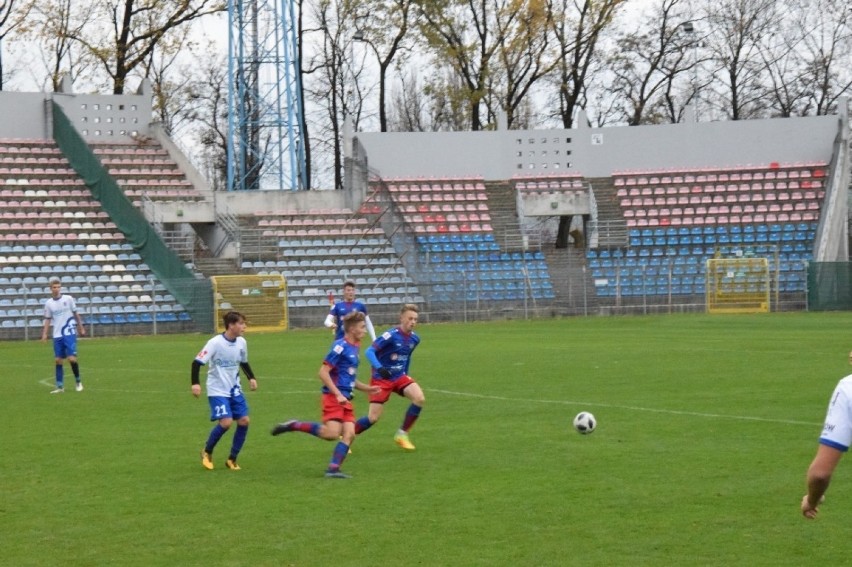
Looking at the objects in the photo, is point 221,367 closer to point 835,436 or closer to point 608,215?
point 835,436

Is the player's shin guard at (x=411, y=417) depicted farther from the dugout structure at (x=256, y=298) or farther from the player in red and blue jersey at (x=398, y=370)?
the dugout structure at (x=256, y=298)

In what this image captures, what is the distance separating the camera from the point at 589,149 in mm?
52031

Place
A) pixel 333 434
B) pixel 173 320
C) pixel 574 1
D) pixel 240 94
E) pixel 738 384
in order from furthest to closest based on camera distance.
Answer: 1. pixel 574 1
2. pixel 240 94
3. pixel 173 320
4. pixel 738 384
5. pixel 333 434

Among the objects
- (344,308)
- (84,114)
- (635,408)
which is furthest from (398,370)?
(84,114)

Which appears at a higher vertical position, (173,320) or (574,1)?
(574,1)

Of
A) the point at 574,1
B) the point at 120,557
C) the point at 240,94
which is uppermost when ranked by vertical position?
the point at 574,1

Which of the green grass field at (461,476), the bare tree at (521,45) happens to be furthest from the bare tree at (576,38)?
the green grass field at (461,476)

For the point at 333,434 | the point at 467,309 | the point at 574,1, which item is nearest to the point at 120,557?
the point at 333,434

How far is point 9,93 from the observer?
49.7 m

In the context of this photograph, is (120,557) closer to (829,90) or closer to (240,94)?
(240,94)

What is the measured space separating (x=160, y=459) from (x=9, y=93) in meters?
40.0

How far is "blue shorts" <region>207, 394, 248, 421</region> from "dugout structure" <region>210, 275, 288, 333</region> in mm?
28491

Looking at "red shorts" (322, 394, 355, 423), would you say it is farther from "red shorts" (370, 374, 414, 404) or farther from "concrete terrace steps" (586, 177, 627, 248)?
"concrete terrace steps" (586, 177, 627, 248)

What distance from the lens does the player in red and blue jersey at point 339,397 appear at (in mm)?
12031
